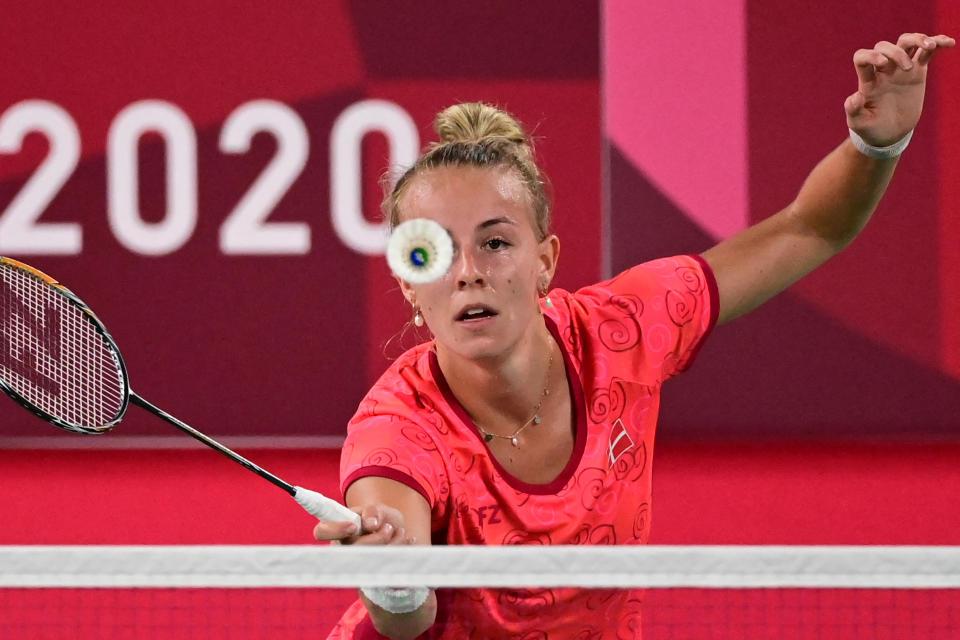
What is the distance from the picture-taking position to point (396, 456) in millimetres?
1873

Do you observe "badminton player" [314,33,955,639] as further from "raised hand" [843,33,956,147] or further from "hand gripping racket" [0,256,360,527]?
"hand gripping racket" [0,256,360,527]

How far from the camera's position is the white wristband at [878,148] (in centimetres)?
222

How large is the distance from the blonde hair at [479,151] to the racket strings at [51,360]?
0.69 metres

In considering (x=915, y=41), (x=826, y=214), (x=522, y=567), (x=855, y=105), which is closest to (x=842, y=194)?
(x=826, y=214)

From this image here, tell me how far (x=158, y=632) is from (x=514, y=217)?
2.14m

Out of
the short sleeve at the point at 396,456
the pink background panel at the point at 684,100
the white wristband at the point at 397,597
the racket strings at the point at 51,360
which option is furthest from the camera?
the pink background panel at the point at 684,100

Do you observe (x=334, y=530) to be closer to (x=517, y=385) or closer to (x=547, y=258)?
(x=517, y=385)

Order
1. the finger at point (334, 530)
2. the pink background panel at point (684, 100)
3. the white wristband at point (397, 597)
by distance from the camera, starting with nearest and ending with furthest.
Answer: the finger at point (334, 530) < the white wristband at point (397, 597) < the pink background panel at point (684, 100)

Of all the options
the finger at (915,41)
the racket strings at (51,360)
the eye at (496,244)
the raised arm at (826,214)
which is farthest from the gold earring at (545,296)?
the racket strings at (51,360)

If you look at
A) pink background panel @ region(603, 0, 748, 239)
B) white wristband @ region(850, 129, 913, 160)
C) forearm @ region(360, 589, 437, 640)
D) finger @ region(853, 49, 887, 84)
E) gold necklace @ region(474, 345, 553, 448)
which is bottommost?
forearm @ region(360, 589, 437, 640)

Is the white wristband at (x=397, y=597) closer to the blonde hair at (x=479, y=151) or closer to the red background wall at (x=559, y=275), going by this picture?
the blonde hair at (x=479, y=151)

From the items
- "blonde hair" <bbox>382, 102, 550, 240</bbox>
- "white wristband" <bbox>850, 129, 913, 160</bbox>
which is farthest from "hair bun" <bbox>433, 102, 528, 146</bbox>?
"white wristband" <bbox>850, 129, 913, 160</bbox>

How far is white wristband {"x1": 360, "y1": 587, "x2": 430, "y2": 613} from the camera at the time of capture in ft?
5.73

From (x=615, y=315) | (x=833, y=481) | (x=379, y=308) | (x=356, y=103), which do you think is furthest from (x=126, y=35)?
(x=833, y=481)
